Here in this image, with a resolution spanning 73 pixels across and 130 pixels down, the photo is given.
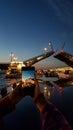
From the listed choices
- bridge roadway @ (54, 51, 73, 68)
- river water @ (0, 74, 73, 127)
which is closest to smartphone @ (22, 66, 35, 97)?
river water @ (0, 74, 73, 127)

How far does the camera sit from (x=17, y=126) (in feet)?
45.5

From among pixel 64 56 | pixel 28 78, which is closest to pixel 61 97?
pixel 28 78

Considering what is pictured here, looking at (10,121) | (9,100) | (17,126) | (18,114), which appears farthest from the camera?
(9,100)

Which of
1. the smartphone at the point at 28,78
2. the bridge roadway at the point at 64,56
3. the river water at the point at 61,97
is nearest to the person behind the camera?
the river water at the point at 61,97

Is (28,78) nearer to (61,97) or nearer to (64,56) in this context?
(61,97)

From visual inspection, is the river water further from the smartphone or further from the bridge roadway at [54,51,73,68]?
the bridge roadway at [54,51,73,68]

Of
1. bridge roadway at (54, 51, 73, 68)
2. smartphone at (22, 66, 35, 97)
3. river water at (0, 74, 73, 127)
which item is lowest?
river water at (0, 74, 73, 127)

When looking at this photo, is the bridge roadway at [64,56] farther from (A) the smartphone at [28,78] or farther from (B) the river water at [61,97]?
(A) the smartphone at [28,78]

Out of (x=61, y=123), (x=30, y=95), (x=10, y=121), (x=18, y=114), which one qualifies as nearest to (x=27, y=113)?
(x=18, y=114)

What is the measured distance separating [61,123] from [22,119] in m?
5.01

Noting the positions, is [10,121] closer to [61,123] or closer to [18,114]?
[18,114]

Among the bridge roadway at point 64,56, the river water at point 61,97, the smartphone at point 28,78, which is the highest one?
the bridge roadway at point 64,56

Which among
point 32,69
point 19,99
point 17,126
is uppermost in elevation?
point 32,69

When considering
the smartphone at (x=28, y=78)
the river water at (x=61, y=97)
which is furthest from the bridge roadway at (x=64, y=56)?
the smartphone at (x=28, y=78)
